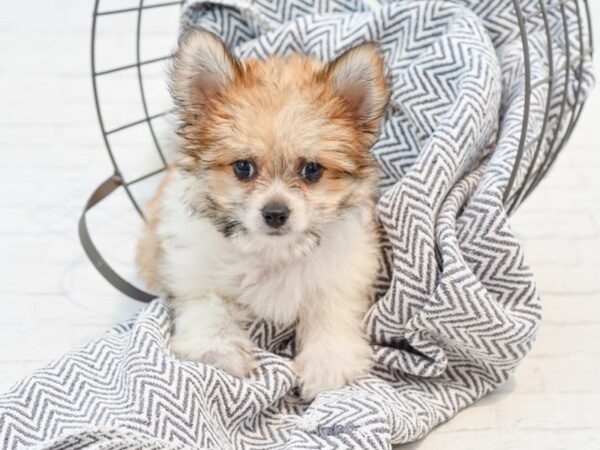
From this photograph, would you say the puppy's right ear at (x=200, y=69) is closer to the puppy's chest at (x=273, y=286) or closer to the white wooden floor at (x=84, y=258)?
the puppy's chest at (x=273, y=286)

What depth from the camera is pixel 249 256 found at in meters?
2.82

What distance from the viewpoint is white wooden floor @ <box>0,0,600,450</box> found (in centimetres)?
292

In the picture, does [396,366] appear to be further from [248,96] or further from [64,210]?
[64,210]

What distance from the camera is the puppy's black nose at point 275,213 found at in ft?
8.23

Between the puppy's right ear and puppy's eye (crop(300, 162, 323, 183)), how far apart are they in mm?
345

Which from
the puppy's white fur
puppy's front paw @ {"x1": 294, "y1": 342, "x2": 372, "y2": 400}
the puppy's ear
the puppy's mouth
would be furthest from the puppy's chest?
the puppy's ear

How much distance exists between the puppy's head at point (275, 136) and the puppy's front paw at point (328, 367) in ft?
1.28

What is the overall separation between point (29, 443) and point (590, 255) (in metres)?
2.46

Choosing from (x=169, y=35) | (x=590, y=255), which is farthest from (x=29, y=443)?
(x=169, y=35)

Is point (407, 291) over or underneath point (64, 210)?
over

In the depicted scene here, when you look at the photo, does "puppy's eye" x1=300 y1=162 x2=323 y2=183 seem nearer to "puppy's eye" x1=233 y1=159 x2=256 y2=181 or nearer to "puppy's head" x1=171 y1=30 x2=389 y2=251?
"puppy's head" x1=171 y1=30 x2=389 y2=251

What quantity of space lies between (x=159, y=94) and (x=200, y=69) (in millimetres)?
2572

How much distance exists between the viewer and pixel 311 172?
2.58 metres

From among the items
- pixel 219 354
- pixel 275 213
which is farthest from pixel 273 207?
pixel 219 354
